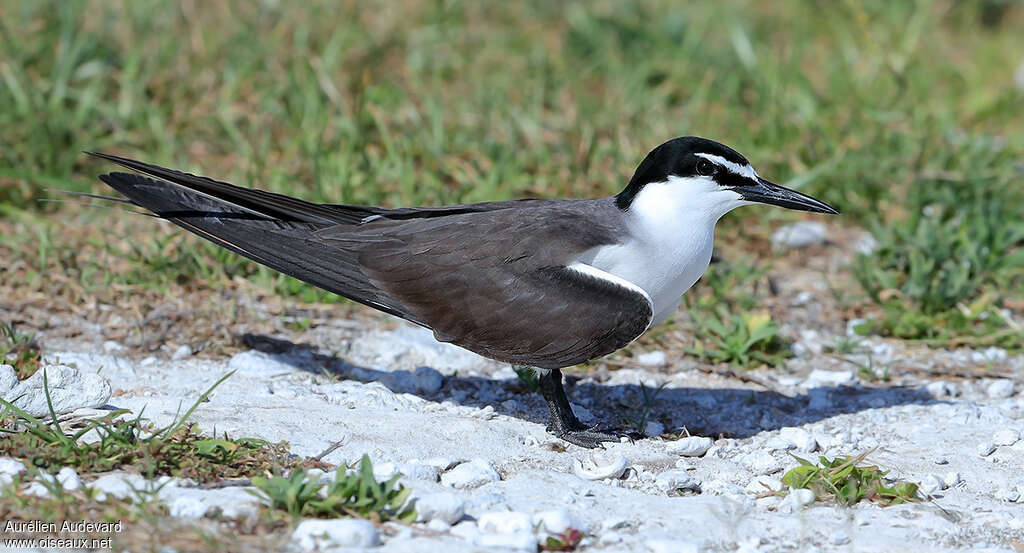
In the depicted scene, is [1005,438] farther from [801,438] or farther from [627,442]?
[627,442]

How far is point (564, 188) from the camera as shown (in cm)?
621

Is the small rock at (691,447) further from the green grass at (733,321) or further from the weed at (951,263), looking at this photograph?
the weed at (951,263)

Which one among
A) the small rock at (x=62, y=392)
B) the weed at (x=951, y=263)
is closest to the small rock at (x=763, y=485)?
the weed at (x=951, y=263)

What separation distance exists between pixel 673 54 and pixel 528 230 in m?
3.71

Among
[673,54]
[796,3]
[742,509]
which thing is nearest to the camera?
[742,509]

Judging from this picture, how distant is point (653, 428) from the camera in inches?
175

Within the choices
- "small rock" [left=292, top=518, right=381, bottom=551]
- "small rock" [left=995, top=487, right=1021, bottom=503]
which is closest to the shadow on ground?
"small rock" [left=995, top=487, right=1021, bottom=503]

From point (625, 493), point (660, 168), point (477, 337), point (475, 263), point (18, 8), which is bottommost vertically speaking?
point (625, 493)

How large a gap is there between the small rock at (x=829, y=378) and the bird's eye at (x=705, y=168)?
3.94 ft

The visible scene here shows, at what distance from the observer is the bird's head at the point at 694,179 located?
4.23 m

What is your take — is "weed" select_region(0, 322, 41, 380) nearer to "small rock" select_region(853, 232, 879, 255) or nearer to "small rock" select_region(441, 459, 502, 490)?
"small rock" select_region(441, 459, 502, 490)

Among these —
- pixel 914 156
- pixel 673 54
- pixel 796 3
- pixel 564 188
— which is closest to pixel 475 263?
pixel 564 188

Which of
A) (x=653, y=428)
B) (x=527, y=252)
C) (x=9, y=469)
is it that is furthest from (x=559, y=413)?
(x=9, y=469)

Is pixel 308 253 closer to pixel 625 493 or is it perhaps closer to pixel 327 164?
pixel 625 493
